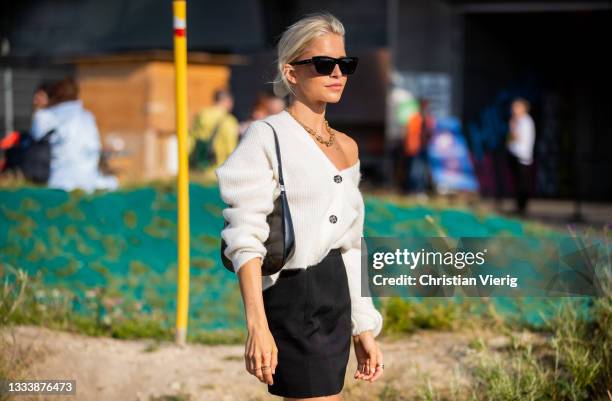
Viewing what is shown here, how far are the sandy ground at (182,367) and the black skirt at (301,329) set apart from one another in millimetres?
1481

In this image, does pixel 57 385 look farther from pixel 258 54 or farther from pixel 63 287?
pixel 258 54

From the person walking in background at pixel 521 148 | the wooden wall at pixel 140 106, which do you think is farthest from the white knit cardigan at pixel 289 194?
the person walking in background at pixel 521 148

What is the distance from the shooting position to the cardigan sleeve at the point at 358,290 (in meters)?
3.47

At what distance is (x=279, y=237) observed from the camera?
10.6 ft

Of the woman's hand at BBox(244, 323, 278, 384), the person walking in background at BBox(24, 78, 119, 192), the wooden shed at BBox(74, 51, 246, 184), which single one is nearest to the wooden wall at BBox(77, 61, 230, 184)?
the wooden shed at BBox(74, 51, 246, 184)

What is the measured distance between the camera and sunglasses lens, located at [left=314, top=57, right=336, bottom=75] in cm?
332

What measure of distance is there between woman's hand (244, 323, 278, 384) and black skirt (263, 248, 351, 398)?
0.64ft

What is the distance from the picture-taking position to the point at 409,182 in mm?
16531

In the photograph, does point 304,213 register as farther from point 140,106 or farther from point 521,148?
point 521,148

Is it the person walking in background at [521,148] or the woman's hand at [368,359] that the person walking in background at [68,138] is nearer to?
the person walking in background at [521,148]

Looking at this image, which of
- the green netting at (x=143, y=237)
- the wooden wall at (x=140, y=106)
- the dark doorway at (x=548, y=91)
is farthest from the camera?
the dark doorway at (x=548, y=91)

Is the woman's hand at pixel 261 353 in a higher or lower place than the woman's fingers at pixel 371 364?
higher

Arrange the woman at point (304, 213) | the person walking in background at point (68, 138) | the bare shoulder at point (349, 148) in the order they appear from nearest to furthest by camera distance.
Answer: the woman at point (304, 213), the bare shoulder at point (349, 148), the person walking in background at point (68, 138)

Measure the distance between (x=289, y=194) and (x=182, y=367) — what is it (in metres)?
2.39
